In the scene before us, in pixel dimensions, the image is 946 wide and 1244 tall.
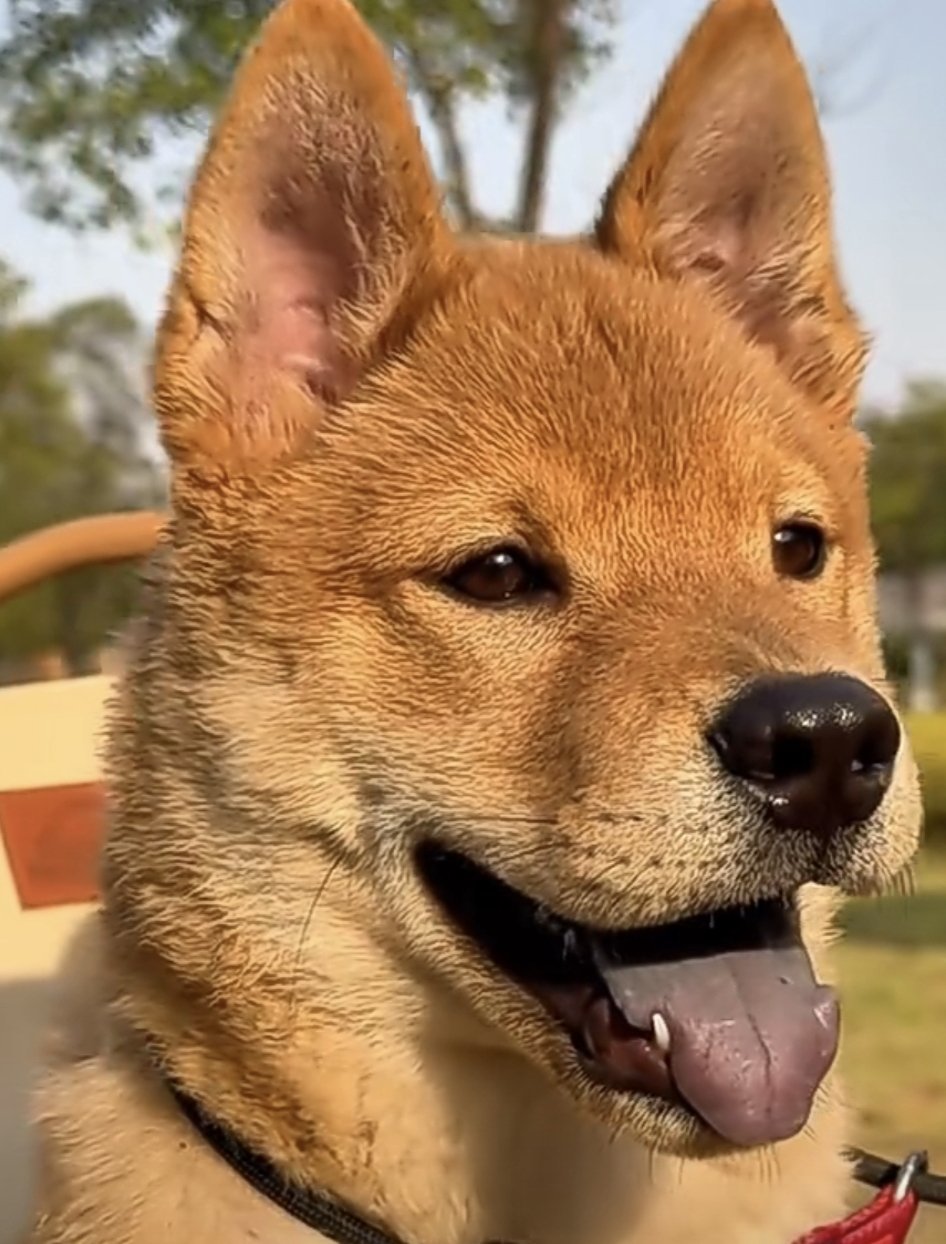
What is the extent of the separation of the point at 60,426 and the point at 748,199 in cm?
561

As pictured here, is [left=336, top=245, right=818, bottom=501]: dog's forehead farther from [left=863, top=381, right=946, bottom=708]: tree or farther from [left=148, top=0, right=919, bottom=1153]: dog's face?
[left=863, top=381, right=946, bottom=708]: tree

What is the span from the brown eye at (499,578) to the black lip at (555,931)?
0.77ft

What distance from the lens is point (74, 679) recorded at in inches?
114

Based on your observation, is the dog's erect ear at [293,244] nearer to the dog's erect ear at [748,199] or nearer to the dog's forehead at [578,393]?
the dog's forehead at [578,393]

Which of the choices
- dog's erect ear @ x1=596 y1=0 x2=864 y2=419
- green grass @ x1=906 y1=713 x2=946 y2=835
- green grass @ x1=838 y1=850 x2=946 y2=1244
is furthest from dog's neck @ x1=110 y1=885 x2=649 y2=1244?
green grass @ x1=906 y1=713 x2=946 y2=835

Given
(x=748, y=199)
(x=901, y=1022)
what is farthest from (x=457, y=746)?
(x=901, y=1022)

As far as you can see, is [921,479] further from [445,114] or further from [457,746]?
[457,746]

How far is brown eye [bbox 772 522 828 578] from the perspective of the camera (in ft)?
5.92

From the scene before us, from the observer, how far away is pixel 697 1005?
1.59 m

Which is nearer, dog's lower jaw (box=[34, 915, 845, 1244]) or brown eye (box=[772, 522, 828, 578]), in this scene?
dog's lower jaw (box=[34, 915, 845, 1244])

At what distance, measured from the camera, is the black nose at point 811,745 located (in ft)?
4.85

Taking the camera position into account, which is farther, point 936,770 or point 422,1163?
point 936,770

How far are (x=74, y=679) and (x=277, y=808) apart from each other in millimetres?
1215

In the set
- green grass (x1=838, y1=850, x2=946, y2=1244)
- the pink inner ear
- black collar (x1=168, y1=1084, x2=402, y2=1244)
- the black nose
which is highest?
the pink inner ear
